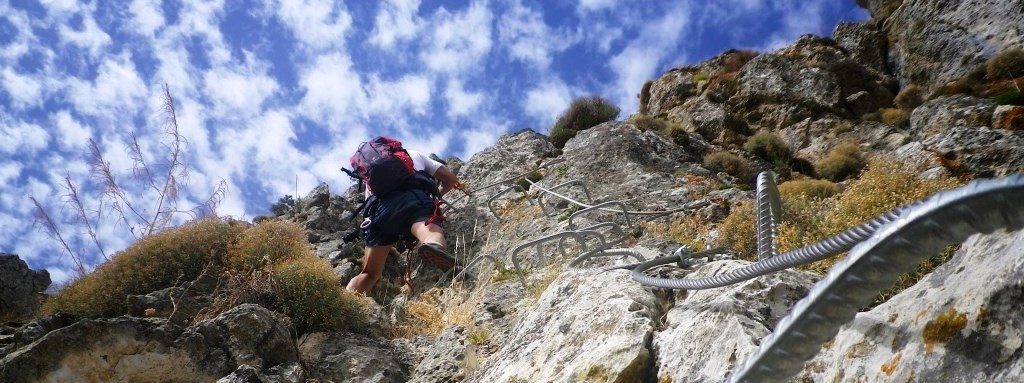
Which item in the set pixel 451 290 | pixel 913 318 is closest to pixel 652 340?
pixel 913 318

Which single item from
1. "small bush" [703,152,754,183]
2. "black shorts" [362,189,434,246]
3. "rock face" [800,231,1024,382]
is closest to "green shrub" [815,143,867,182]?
"small bush" [703,152,754,183]

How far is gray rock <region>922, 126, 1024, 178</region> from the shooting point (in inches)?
293

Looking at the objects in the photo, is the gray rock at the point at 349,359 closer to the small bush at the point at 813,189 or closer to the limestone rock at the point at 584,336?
the limestone rock at the point at 584,336

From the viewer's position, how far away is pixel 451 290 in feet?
24.1

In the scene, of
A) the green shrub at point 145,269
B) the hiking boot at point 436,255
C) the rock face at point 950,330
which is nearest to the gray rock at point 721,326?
the rock face at point 950,330

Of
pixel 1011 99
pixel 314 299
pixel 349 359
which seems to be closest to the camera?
pixel 349 359

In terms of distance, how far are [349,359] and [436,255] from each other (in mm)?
2044

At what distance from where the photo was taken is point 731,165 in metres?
11.7

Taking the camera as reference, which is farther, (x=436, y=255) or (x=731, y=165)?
(x=731, y=165)

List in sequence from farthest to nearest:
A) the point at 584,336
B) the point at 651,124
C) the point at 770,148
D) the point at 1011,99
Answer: the point at 651,124 → the point at 770,148 → the point at 1011,99 → the point at 584,336

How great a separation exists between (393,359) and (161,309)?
2.66 metres

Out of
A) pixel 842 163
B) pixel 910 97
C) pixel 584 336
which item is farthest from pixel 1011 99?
pixel 584 336

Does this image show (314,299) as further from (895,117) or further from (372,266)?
(895,117)

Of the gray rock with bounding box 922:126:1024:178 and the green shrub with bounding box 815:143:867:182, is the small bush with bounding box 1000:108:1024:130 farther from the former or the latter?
the green shrub with bounding box 815:143:867:182
